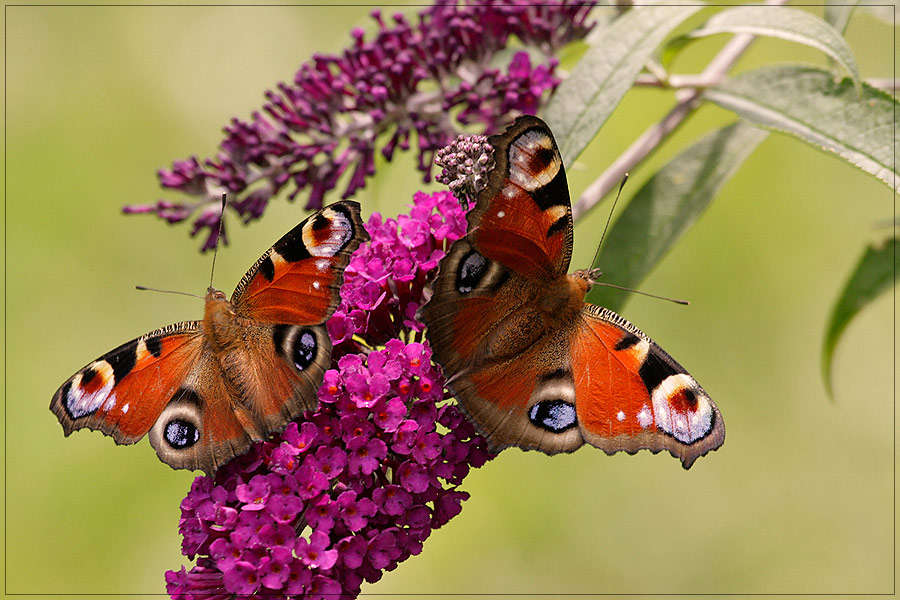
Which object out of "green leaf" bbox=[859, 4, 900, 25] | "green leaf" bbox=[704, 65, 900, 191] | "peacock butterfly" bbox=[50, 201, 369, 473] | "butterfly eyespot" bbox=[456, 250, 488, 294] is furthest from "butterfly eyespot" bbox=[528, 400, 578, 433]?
"green leaf" bbox=[859, 4, 900, 25]

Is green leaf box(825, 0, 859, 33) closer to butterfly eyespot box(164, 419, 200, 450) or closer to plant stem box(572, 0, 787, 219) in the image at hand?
plant stem box(572, 0, 787, 219)

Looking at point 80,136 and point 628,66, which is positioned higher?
point 628,66

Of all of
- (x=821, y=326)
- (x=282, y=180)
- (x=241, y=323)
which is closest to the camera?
(x=241, y=323)

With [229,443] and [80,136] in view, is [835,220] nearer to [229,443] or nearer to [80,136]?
[229,443]

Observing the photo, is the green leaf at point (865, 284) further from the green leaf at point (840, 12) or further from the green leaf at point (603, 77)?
the green leaf at point (603, 77)

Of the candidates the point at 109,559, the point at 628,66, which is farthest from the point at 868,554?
the point at 109,559

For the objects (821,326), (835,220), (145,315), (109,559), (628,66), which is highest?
(628,66)

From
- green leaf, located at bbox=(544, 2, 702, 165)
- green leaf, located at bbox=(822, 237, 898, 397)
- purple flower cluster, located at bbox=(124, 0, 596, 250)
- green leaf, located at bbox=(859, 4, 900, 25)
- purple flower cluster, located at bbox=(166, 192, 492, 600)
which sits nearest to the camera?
purple flower cluster, located at bbox=(166, 192, 492, 600)
